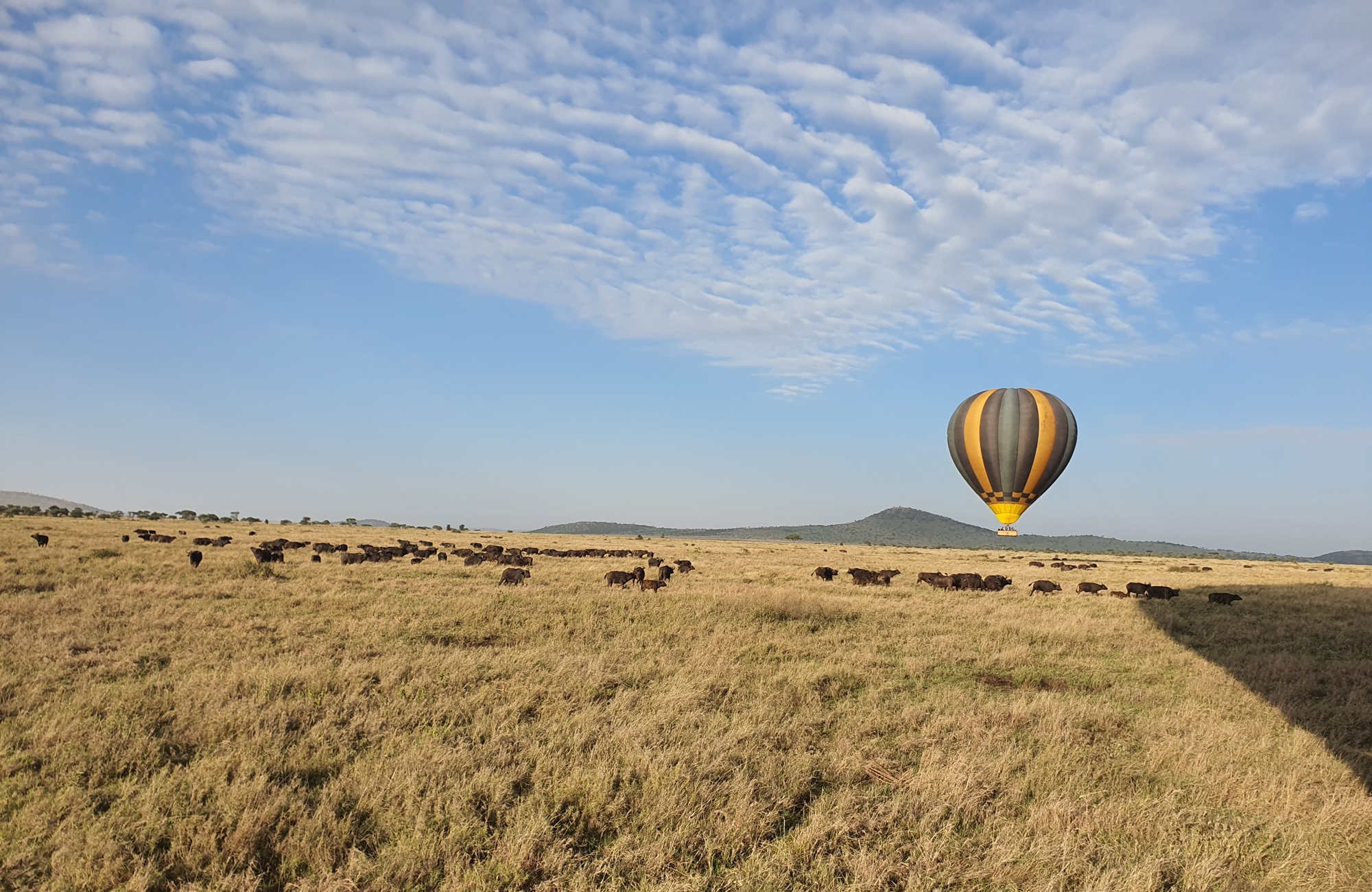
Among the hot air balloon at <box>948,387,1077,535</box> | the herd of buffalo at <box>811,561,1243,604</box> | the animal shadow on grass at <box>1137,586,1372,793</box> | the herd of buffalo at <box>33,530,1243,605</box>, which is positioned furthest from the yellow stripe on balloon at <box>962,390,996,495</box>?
the animal shadow on grass at <box>1137,586,1372,793</box>

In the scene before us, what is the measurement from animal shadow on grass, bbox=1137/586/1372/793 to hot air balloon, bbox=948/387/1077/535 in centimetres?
1666

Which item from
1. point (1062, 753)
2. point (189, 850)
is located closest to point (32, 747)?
point (189, 850)

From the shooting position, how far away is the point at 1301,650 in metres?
15.8

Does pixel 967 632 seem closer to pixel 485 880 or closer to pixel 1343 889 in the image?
pixel 1343 889

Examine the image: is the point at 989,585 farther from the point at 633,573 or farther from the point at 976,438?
the point at 976,438

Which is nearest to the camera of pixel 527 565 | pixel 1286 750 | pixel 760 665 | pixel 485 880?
pixel 485 880

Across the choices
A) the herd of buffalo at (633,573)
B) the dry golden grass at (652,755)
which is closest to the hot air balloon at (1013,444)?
the herd of buffalo at (633,573)

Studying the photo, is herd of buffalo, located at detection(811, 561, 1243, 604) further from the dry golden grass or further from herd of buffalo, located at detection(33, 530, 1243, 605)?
the dry golden grass

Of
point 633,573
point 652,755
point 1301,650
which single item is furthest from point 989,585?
point 652,755

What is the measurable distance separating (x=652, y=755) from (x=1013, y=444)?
42.0m

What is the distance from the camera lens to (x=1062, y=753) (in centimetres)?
845

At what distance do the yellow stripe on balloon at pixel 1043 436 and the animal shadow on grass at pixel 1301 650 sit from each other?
16.4 metres

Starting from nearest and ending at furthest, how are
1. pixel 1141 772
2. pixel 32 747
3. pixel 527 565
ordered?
pixel 32 747 < pixel 1141 772 < pixel 527 565

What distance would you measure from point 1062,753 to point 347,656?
1048 centimetres
